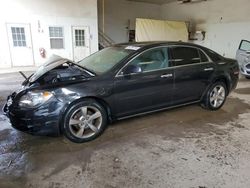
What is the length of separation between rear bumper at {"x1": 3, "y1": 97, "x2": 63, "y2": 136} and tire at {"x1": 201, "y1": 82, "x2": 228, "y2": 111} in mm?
2828

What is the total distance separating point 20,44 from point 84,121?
8.30 m

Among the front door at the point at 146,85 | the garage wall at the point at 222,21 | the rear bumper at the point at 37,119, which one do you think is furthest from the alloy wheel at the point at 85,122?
the garage wall at the point at 222,21

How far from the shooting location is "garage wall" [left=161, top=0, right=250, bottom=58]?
1112cm

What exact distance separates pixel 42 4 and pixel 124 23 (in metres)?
6.68

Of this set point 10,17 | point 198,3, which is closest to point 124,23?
point 198,3

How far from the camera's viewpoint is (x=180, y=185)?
6.81 ft

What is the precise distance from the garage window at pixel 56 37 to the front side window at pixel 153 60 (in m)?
8.07

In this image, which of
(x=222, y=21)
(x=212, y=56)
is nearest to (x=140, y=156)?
(x=212, y=56)

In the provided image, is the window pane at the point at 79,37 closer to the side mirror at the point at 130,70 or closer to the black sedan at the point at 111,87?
the black sedan at the point at 111,87

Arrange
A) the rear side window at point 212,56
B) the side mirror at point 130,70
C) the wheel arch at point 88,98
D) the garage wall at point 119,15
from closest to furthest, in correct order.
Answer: the wheel arch at point 88,98
the side mirror at point 130,70
the rear side window at point 212,56
the garage wall at point 119,15

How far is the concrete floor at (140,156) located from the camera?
7.05 feet

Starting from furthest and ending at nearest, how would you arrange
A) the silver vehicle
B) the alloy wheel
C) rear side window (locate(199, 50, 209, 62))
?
1. the silver vehicle
2. rear side window (locate(199, 50, 209, 62))
3. the alloy wheel

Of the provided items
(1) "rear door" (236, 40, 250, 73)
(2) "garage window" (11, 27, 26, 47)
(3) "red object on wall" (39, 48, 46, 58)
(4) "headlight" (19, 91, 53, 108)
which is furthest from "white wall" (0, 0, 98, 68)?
(4) "headlight" (19, 91, 53, 108)

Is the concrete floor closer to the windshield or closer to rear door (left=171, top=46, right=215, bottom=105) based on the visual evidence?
rear door (left=171, top=46, right=215, bottom=105)
